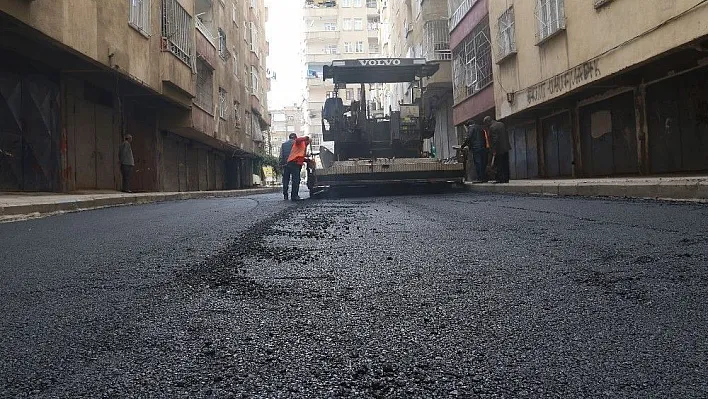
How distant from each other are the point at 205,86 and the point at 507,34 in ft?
39.9

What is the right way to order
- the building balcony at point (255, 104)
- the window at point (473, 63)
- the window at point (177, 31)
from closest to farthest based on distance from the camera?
the window at point (177, 31) → the window at point (473, 63) → the building balcony at point (255, 104)

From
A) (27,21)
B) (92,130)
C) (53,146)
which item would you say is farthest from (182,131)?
(27,21)

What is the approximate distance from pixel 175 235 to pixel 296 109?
107 meters

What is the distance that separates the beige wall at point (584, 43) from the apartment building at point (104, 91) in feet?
31.8

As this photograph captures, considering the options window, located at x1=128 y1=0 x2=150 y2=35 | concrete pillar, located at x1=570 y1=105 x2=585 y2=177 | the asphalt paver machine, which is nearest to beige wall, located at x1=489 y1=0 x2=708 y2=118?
concrete pillar, located at x1=570 y1=105 x2=585 y2=177

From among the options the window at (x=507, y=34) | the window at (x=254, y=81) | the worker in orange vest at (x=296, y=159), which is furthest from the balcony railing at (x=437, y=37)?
the worker in orange vest at (x=296, y=159)

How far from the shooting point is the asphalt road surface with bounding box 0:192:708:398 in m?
1.55

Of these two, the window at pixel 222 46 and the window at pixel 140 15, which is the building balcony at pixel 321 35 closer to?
the window at pixel 222 46

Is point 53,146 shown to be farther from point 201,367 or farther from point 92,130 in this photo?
point 201,367

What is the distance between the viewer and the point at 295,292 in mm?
2617

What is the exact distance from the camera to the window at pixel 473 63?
2019 centimetres

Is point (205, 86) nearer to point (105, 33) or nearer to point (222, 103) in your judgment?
point (222, 103)

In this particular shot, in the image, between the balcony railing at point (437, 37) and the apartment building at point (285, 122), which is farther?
the apartment building at point (285, 122)

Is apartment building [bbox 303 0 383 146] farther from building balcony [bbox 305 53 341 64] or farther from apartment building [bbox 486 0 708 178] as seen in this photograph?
apartment building [bbox 486 0 708 178]
